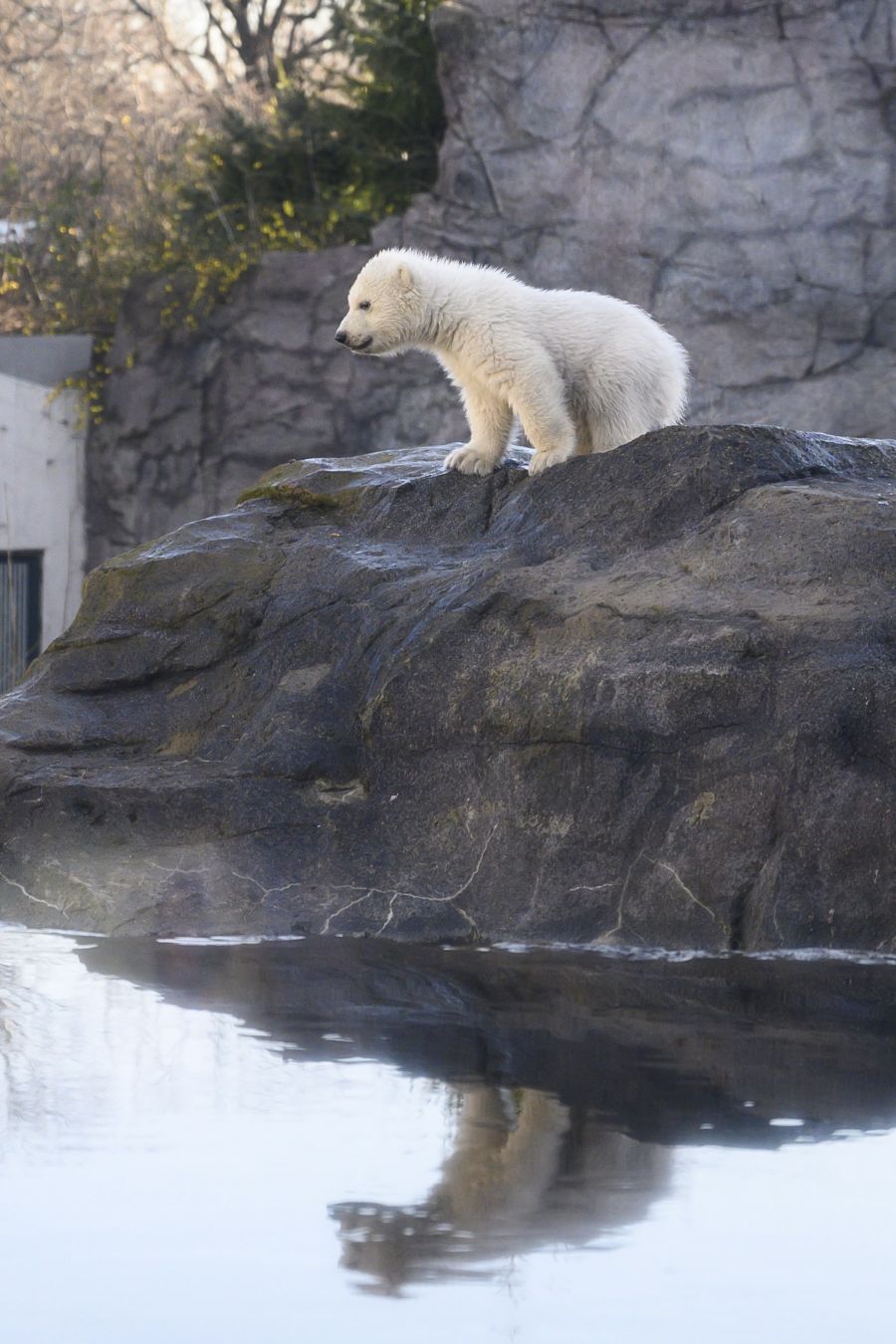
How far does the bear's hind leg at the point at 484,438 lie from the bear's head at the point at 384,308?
0.95 feet

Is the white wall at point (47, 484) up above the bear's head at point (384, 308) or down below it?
below

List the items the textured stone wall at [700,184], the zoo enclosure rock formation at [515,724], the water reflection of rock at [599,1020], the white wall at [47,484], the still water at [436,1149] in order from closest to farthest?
the still water at [436,1149] < the water reflection of rock at [599,1020] < the zoo enclosure rock formation at [515,724] < the textured stone wall at [700,184] < the white wall at [47,484]

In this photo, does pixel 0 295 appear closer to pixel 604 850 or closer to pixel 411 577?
pixel 411 577

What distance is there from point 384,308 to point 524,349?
0.53 m

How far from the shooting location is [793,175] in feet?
35.2

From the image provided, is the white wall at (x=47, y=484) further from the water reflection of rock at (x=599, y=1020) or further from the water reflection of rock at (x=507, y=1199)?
the water reflection of rock at (x=507, y=1199)

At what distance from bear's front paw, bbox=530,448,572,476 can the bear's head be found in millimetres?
619

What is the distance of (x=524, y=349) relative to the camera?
4.85 metres

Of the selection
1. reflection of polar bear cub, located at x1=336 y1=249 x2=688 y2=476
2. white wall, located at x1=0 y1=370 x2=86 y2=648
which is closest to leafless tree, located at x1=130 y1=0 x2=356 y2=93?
white wall, located at x1=0 y1=370 x2=86 y2=648

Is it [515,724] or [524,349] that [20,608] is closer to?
[524,349]

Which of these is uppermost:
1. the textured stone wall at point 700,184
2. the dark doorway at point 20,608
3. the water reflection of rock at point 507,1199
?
the textured stone wall at point 700,184

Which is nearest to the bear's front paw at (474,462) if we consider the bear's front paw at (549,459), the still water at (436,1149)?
the bear's front paw at (549,459)

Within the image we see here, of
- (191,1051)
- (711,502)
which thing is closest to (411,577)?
(711,502)

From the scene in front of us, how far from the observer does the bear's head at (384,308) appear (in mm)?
5043
